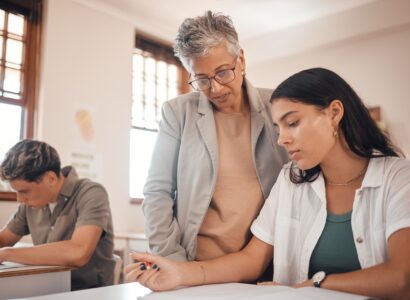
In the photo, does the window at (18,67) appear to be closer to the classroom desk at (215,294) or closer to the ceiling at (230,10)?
the ceiling at (230,10)

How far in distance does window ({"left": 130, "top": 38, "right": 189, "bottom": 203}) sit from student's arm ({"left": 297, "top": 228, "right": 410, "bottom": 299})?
12.6ft

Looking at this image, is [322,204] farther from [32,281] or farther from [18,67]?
[18,67]

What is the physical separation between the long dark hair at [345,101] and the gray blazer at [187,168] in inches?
11.1

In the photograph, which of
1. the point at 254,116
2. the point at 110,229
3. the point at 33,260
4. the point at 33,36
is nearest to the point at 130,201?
the point at 33,36

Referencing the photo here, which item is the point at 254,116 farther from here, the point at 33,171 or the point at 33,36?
the point at 33,36

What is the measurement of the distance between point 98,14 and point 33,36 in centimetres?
75

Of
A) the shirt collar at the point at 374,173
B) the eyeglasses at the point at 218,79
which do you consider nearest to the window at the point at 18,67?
the eyeglasses at the point at 218,79

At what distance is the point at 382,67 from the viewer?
446 centimetres

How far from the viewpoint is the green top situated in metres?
1.12

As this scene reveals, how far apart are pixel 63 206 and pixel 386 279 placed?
1667 millimetres

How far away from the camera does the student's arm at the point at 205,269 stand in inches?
40.8

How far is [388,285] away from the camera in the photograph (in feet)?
3.03

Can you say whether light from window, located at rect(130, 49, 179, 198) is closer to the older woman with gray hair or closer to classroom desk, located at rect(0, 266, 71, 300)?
classroom desk, located at rect(0, 266, 71, 300)

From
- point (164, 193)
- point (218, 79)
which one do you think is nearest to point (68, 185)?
point (164, 193)
